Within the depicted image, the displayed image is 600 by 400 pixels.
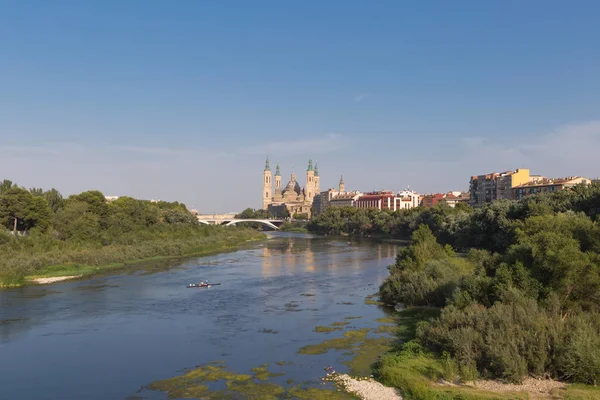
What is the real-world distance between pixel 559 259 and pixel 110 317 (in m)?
19.3

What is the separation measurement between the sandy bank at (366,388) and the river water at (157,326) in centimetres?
80

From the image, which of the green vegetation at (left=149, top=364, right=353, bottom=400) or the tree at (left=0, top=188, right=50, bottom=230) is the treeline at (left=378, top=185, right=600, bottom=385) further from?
the tree at (left=0, top=188, right=50, bottom=230)

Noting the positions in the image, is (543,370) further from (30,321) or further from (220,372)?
(30,321)

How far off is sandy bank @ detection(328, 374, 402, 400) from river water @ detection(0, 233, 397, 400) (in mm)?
803

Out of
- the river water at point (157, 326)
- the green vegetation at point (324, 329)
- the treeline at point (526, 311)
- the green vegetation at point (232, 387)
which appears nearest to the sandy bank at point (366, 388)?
the green vegetation at point (232, 387)

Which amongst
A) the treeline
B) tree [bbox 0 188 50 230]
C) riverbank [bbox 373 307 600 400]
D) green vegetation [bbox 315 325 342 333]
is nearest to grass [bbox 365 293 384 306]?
the treeline

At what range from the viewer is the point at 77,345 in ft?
70.7

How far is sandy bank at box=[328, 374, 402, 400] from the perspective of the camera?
16.2 meters

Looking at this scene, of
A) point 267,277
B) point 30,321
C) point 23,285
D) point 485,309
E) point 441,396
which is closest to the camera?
point 441,396

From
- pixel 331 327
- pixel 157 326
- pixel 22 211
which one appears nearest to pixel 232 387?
pixel 331 327

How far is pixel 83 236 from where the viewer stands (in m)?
53.7

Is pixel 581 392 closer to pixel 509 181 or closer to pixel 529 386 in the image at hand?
pixel 529 386

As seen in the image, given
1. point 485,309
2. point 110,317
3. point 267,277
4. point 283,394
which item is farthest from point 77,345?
point 267,277

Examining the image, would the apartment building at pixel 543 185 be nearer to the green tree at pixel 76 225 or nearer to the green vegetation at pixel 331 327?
the green tree at pixel 76 225
